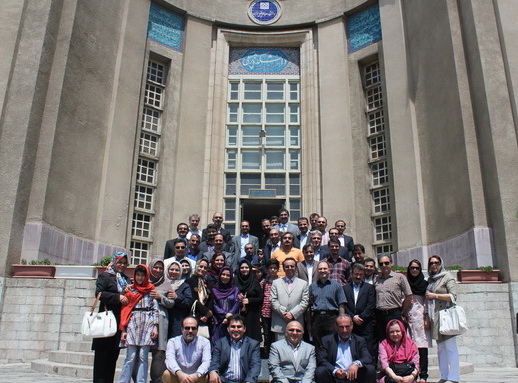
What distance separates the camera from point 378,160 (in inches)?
686

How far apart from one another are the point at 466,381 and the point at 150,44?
15490 mm

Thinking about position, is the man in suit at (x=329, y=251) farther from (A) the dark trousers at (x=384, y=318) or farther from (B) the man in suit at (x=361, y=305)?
(A) the dark trousers at (x=384, y=318)

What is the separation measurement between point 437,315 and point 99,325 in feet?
14.3

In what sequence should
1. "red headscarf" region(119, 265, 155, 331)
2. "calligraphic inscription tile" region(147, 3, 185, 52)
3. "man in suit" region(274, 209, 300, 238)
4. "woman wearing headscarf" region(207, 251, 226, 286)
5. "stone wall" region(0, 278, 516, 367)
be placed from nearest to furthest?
"red headscarf" region(119, 265, 155, 331) → "woman wearing headscarf" region(207, 251, 226, 286) → "man in suit" region(274, 209, 300, 238) → "stone wall" region(0, 278, 516, 367) → "calligraphic inscription tile" region(147, 3, 185, 52)

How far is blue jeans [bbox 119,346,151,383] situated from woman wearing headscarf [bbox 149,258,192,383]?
135 mm

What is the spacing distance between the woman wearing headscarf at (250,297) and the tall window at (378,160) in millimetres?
10691

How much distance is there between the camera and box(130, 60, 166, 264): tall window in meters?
16.9

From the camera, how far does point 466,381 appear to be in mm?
7734

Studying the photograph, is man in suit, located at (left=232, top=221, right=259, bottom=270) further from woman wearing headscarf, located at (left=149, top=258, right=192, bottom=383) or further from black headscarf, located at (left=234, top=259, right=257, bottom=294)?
woman wearing headscarf, located at (left=149, top=258, right=192, bottom=383)

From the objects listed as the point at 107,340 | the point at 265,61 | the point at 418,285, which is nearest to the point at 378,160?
the point at 265,61

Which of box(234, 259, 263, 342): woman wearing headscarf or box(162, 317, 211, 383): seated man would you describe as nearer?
box(162, 317, 211, 383): seated man

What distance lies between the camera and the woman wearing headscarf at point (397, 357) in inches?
219

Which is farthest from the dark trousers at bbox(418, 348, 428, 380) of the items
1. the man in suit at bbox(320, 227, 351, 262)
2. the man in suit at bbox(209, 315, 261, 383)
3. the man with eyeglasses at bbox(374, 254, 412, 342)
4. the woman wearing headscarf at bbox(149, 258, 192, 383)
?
the woman wearing headscarf at bbox(149, 258, 192, 383)

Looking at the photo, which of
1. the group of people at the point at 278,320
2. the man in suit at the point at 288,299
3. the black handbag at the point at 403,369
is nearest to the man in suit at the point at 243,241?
the group of people at the point at 278,320
